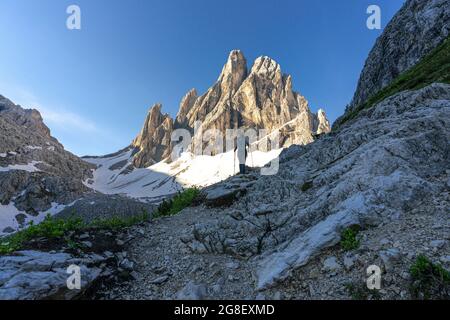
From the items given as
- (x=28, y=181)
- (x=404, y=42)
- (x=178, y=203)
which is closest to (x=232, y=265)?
(x=178, y=203)

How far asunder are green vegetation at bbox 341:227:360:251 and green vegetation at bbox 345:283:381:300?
1526mm

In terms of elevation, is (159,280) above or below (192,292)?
above

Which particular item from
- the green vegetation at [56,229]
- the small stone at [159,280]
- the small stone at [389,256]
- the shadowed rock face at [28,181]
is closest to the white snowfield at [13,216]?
the shadowed rock face at [28,181]

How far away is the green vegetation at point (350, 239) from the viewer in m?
8.95

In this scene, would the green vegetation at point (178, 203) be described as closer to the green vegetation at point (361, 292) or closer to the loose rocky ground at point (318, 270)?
the loose rocky ground at point (318, 270)

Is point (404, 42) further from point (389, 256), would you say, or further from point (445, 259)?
point (389, 256)

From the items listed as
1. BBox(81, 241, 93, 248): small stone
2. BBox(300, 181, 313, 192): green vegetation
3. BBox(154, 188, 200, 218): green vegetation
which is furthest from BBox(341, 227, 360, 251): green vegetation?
BBox(154, 188, 200, 218): green vegetation

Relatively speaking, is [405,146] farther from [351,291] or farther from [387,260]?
[351,291]

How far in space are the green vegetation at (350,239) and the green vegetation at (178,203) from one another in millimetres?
11506

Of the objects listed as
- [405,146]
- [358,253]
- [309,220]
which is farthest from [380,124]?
[358,253]

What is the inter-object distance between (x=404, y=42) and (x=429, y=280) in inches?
1955

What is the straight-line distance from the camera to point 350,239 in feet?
30.1

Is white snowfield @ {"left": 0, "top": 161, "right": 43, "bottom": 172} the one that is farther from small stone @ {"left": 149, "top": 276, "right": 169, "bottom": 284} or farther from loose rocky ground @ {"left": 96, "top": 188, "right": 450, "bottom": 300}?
small stone @ {"left": 149, "top": 276, "right": 169, "bottom": 284}

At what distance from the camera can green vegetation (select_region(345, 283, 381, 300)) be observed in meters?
7.12
